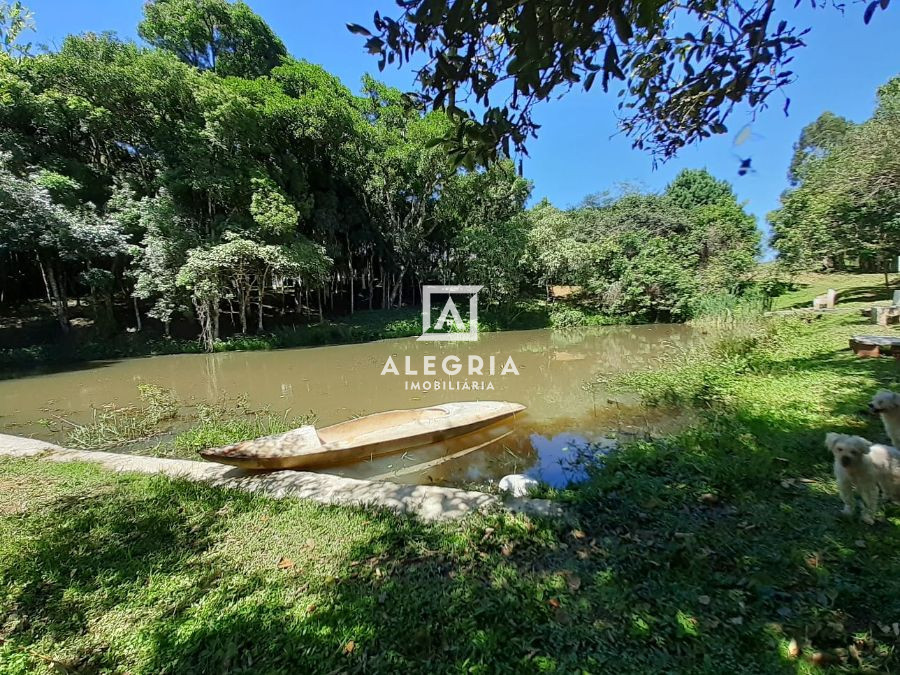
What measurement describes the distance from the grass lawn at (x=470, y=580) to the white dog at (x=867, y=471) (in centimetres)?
11

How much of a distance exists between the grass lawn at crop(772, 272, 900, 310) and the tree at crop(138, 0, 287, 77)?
66.7 ft

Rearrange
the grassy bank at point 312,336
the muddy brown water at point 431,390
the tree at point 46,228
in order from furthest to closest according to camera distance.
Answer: the grassy bank at point 312,336
the tree at point 46,228
the muddy brown water at point 431,390

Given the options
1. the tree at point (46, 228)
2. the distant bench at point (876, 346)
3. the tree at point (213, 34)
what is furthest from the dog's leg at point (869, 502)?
the tree at point (213, 34)

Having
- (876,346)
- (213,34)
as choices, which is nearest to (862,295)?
(876,346)

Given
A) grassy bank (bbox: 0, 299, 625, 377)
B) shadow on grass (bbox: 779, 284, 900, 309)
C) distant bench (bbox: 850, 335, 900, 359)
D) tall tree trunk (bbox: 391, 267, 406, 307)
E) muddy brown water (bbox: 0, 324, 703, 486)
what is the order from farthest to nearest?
tall tree trunk (bbox: 391, 267, 406, 307) → shadow on grass (bbox: 779, 284, 900, 309) → grassy bank (bbox: 0, 299, 625, 377) → distant bench (bbox: 850, 335, 900, 359) → muddy brown water (bbox: 0, 324, 703, 486)

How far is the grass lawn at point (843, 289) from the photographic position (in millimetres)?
11914

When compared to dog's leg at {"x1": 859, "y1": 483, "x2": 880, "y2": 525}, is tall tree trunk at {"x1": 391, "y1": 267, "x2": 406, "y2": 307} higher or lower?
higher

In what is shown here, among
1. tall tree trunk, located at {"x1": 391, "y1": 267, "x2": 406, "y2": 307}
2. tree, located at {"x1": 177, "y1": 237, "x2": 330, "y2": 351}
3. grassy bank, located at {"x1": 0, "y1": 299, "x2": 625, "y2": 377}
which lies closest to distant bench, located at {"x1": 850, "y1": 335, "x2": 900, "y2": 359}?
grassy bank, located at {"x1": 0, "y1": 299, "x2": 625, "y2": 377}

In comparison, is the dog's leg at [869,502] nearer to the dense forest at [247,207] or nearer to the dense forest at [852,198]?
the dense forest at [852,198]

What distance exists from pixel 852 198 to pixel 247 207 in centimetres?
1637

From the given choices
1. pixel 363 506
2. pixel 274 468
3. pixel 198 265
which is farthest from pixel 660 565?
pixel 198 265

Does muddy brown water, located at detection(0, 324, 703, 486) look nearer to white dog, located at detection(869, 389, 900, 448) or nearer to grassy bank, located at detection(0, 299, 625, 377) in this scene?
grassy bank, located at detection(0, 299, 625, 377)

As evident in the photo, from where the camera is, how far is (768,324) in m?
7.14

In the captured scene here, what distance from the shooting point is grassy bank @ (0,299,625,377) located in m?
10.7
